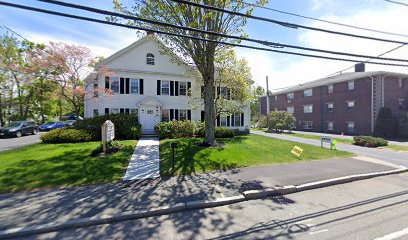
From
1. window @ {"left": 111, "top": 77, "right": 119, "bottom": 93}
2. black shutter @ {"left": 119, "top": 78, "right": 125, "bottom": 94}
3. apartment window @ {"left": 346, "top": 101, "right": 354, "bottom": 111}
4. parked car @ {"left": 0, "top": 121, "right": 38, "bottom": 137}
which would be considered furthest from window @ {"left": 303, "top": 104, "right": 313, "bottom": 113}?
parked car @ {"left": 0, "top": 121, "right": 38, "bottom": 137}

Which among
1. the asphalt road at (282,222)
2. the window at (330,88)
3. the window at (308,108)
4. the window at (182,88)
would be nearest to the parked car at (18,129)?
the window at (182,88)

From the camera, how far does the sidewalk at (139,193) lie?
4.49 meters

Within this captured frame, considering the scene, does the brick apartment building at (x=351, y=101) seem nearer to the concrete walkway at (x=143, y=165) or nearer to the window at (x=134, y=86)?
the concrete walkway at (x=143, y=165)

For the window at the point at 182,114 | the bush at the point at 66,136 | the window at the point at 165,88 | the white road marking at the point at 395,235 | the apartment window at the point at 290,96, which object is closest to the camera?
the white road marking at the point at 395,235

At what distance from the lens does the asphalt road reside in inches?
149

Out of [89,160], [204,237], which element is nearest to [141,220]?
[204,237]

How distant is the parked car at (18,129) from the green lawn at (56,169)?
1338 cm

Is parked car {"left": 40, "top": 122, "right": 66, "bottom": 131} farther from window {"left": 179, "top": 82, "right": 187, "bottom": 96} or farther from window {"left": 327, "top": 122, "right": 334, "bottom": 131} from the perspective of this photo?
window {"left": 327, "top": 122, "right": 334, "bottom": 131}

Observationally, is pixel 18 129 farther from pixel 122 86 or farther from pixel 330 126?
pixel 330 126

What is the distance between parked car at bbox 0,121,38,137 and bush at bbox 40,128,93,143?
9449mm

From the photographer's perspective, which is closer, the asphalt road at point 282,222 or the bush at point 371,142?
the asphalt road at point 282,222

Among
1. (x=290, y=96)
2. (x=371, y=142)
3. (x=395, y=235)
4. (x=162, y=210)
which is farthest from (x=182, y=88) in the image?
(x=290, y=96)

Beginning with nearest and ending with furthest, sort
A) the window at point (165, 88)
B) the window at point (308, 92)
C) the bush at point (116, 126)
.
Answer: the bush at point (116, 126) < the window at point (165, 88) < the window at point (308, 92)

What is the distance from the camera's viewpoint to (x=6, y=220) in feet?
13.8
